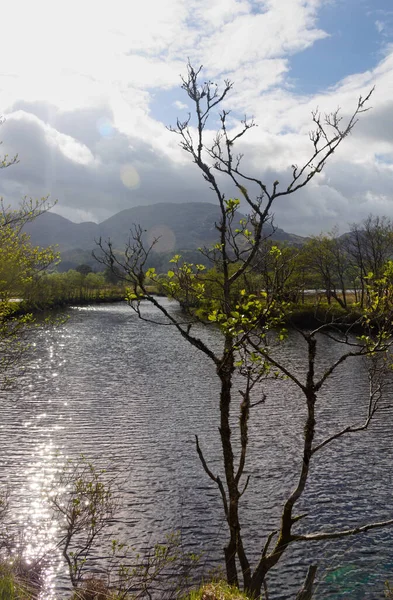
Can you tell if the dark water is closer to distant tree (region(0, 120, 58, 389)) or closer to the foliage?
the foliage

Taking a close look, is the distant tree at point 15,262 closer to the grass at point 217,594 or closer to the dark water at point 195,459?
the dark water at point 195,459

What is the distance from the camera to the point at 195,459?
1144 inches

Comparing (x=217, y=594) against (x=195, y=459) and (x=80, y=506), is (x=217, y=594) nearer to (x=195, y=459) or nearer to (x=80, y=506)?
(x=80, y=506)

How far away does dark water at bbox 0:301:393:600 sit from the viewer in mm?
19766

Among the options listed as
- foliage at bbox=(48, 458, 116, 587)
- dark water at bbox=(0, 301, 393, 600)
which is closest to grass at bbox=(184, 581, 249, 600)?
foliage at bbox=(48, 458, 116, 587)

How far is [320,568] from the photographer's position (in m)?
19.1

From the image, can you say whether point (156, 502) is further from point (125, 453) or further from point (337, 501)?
point (337, 501)

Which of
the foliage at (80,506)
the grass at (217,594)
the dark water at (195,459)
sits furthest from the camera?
the dark water at (195,459)

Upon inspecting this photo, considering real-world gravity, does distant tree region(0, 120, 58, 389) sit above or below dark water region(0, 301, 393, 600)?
above

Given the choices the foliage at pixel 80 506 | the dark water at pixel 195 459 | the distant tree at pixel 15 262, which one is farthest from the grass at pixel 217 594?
the distant tree at pixel 15 262

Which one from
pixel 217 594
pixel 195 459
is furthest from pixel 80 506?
pixel 217 594

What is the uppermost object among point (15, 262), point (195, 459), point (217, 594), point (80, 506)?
point (15, 262)

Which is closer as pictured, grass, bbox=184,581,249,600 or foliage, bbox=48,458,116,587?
grass, bbox=184,581,249,600

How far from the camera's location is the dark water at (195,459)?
19766 millimetres
